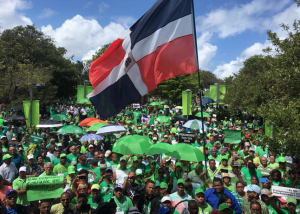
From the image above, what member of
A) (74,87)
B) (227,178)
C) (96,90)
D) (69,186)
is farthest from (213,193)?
(74,87)

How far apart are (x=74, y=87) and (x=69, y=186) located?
38.4 m

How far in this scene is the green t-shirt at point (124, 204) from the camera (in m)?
5.32

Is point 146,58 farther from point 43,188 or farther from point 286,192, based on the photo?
point 286,192

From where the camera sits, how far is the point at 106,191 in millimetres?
5969

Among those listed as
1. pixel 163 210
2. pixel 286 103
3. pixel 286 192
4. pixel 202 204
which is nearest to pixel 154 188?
pixel 163 210

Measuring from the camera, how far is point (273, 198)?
5.57 m

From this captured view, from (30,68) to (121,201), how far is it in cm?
2169

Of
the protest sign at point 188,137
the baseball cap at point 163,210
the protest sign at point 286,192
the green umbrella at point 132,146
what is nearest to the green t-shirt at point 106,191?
the baseball cap at point 163,210

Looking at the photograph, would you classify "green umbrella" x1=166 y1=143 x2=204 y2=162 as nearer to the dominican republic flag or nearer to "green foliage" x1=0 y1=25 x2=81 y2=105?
the dominican republic flag

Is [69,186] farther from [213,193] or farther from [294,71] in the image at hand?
[294,71]

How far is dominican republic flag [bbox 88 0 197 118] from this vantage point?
20.8 feet

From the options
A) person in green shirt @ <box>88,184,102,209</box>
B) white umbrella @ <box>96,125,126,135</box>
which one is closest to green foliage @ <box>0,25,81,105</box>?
white umbrella @ <box>96,125,126,135</box>

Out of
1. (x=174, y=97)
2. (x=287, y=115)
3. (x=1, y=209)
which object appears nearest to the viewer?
(x=1, y=209)

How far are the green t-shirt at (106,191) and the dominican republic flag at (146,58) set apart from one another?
5.54 feet
